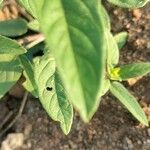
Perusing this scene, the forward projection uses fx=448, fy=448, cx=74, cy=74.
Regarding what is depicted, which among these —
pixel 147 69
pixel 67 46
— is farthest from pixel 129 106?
pixel 67 46

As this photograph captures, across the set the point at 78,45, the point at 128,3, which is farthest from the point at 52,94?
the point at 78,45

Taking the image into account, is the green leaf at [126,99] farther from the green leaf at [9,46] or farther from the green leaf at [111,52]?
the green leaf at [9,46]

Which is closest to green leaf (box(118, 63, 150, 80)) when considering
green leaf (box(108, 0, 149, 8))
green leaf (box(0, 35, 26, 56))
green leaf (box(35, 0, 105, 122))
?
green leaf (box(108, 0, 149, 8))

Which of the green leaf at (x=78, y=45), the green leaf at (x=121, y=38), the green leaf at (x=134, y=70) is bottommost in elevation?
→ the green leaf at (x=121, y=38)

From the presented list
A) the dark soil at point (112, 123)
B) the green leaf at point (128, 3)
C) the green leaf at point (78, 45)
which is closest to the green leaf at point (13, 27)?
the dark soil at point (112, 123)

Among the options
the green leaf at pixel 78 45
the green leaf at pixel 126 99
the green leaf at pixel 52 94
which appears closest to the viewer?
the green leaf at pixel 78 45

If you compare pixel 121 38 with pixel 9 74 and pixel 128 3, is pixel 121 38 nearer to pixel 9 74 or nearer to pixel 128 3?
pixel 9 74

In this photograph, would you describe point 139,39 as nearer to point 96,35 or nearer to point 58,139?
point 58,139
